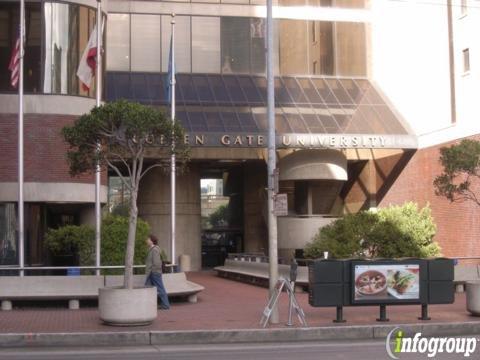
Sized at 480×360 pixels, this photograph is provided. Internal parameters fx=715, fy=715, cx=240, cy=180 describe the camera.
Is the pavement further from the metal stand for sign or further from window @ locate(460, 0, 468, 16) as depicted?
window @ locate(460, 0, 468, 16)

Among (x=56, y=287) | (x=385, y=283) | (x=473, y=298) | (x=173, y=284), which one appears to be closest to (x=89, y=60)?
(x=56, y=287)

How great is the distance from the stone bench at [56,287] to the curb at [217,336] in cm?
497

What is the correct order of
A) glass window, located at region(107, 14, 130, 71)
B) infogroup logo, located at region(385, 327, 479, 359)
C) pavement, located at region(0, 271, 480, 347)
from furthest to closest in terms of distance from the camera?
glass window, located at region(107, 14, 130, 71), pavement, located at region(0, 271, 480, 347), infogroup logo, located at region(385, 327, 479, 359)

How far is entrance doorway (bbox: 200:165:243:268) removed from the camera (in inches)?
1583

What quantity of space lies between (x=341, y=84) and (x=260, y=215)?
829 centimetres

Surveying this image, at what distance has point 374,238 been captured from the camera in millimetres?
24875

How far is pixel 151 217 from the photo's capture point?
118 feet

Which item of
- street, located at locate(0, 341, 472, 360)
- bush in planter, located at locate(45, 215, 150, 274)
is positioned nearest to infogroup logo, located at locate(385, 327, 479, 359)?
street, located at locate(0, 341, 472, 360)

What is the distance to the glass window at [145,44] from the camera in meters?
36.3

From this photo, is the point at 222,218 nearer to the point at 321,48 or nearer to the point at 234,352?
the point at 321,48

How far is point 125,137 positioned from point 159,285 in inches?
159

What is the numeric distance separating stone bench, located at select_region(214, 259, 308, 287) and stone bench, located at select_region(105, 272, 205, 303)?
452cm

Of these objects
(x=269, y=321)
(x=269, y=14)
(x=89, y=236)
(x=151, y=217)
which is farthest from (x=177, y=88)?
(x=269, y=321)

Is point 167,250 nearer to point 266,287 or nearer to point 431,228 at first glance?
point 266,287
